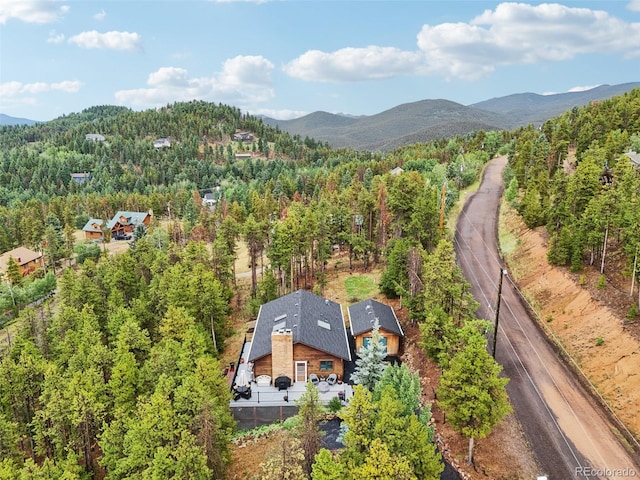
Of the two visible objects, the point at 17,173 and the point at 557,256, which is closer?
the point at 557,256

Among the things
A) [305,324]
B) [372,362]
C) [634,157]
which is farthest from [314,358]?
[634,157]

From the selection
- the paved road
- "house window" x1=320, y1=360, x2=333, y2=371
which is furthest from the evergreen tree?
"house window" x1=320, y1=360, x2=333, y2=371

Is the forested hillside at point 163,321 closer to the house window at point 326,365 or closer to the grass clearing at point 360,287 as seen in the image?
the grass clearing at point 360,287

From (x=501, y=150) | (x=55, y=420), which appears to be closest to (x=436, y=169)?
(x=501, y=150)

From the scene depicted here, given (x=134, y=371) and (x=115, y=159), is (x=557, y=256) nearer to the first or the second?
(x=134, y=371)

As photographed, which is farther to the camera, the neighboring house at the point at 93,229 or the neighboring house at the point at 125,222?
the neighboring house at the point at 125,222

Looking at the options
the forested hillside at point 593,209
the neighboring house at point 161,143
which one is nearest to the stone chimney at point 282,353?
the forested hillside at point 593,209
